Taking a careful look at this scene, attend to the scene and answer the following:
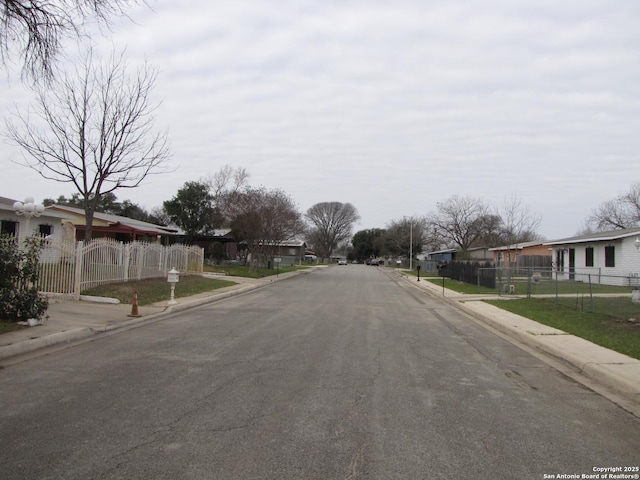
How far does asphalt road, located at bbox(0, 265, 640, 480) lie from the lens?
4285 millimetres

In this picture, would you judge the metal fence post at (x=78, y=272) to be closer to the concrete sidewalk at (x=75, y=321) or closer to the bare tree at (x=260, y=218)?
the concrete sidewalk at (x=75, y=321)

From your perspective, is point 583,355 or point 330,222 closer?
point 583,355

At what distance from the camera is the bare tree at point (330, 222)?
4993 inches

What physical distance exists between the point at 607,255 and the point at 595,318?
63.6 feet

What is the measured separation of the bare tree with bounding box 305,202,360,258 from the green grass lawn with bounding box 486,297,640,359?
107 m

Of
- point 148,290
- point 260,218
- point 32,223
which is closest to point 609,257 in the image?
point 260,218

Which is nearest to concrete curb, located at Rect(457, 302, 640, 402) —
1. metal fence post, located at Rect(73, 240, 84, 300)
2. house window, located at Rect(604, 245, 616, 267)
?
metal fence post, located at Rect(73, 240, 84, 300)

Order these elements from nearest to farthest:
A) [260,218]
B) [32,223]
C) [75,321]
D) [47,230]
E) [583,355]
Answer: [583,355] → [75,321] → [32,223] → [47,230] → [260,218]

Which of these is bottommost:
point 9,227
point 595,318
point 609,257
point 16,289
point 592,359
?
point 592,359

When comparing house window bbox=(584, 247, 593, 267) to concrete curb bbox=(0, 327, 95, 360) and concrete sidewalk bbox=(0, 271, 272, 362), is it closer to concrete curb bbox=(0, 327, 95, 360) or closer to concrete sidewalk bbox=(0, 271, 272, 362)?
concrete sidewalk bbox=(0, 271, 272, 362)

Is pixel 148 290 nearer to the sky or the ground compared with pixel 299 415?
nearer to the sky

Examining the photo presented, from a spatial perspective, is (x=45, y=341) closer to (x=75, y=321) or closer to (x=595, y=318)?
(x=75, y=321)

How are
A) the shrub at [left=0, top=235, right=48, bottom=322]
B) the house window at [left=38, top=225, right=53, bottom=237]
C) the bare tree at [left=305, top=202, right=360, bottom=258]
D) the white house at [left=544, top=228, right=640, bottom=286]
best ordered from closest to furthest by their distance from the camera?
the shrub at [left=0, top=235, right=48, bottom=322] < the house window at [left=38, top=225, right=53, bottom=237] < the white house at [left=544, top=228, right=640, bottom=286] < the bare tree at [left=305, top=202, right=360, bottom=258]

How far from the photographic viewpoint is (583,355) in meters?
9.20
